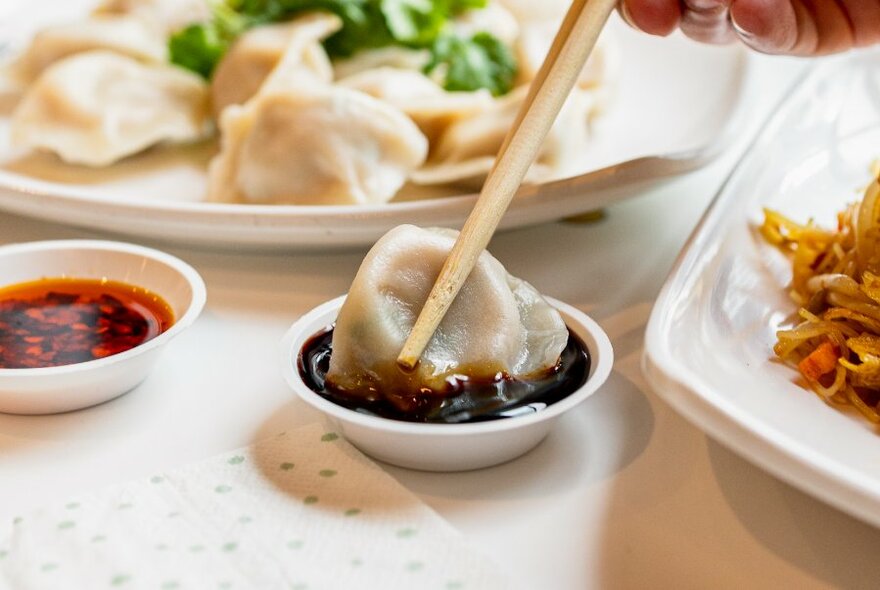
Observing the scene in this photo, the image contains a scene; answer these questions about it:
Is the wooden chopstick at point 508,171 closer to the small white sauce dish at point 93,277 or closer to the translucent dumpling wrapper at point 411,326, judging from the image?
the translucent dumpling wrapper at point 411,326

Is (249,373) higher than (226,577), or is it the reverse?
(226,577)

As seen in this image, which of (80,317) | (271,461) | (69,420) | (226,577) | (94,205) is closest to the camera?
(226,577)

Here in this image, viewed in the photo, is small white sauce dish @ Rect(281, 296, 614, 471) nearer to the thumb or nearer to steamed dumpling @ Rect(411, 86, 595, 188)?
the thumb

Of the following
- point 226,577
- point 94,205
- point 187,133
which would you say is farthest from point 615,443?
point 187,133

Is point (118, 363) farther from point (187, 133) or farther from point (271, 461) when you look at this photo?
point (187, 133)

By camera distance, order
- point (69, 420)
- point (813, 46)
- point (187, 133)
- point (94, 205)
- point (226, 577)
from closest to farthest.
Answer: point (226, 577), point (69, 420), point (813, 46), point (94, 205), point (187, 133)
